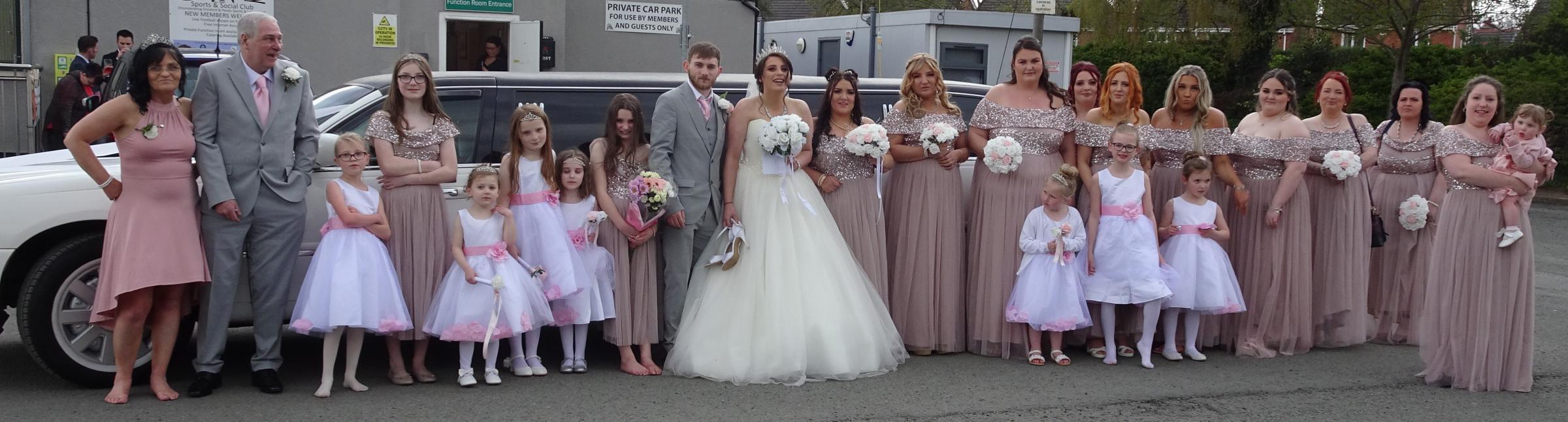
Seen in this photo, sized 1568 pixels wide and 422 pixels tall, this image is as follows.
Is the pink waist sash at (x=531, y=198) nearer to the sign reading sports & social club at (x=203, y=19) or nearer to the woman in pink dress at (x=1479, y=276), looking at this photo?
the woman in pink dress at (x=1479, y=276)

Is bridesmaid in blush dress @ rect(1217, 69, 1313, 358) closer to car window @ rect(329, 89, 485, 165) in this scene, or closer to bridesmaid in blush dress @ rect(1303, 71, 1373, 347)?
bridesmaid in blush dress @ rect(1303, 71, 1373, 347)

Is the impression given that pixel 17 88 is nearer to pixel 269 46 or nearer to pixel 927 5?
pixel 269 46

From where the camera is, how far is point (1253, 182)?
7.49m

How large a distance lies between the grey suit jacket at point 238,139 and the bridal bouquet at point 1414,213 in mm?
6536

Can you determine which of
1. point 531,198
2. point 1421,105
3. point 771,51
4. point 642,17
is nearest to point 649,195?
point 531,198

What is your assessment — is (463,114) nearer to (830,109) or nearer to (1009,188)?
(830,109)

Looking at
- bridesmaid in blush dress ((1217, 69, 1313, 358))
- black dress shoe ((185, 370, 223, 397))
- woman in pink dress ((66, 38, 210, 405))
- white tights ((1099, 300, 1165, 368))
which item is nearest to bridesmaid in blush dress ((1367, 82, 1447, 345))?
bridesmaid in blush dress ((1217, 69, 1313, 358))

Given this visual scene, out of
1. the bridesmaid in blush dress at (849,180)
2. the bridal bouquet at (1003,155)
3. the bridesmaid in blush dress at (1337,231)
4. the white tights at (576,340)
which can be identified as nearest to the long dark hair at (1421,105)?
the bridesmaid in blush dress at (1337,231)

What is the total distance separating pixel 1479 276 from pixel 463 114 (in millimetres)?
5377

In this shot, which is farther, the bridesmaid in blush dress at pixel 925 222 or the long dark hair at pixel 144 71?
the bridesmaid in blush dress at pixel 925 222

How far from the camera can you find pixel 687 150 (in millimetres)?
6551

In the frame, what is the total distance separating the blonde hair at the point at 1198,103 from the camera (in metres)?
7.37

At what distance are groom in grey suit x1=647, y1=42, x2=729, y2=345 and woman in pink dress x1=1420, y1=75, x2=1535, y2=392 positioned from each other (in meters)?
3.86

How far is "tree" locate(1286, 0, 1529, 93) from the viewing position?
79.6 ft
